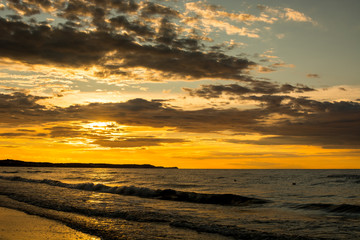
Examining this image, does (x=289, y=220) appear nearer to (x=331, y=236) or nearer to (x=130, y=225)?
(x=331, y=236)

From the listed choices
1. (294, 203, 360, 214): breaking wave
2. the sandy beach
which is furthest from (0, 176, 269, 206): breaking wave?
the sandy beach

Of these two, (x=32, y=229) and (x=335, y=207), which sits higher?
(x=335, y=207)

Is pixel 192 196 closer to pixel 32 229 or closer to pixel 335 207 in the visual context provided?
pixel 335 207

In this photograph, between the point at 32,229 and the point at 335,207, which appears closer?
the point at 32,229

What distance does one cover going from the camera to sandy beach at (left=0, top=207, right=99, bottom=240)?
12130 mm

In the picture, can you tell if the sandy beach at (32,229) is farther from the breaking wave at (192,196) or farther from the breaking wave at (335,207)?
the breaking wave at (335,207)

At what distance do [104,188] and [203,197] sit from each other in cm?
1641

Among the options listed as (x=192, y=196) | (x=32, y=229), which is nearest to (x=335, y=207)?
(x=192, y=196)

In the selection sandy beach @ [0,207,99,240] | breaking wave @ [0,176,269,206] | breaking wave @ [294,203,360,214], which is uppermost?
breaking wave @ [294,203,360,214]

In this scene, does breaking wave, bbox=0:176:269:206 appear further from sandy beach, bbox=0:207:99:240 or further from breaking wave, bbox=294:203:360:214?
sandy beach, bbox=0:207:99:240

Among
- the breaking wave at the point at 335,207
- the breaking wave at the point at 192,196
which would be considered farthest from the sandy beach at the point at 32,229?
the breaking wave at the point at 335,207

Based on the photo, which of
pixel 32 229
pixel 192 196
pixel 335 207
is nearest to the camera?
pixel 32 229

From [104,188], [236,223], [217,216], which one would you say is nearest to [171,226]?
[236,223]

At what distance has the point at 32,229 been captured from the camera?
13594 millimetres
